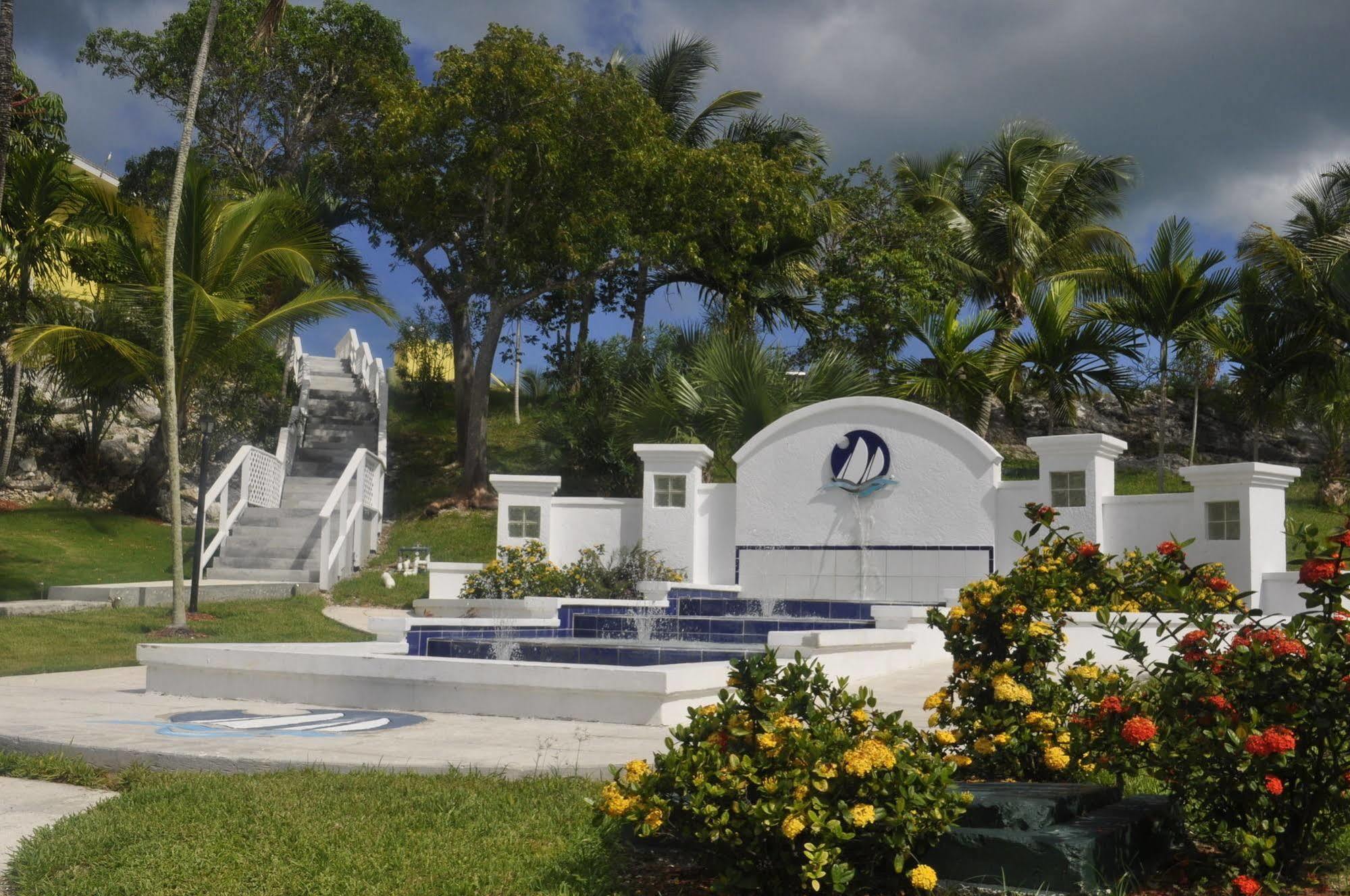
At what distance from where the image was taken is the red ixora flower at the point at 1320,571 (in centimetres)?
390

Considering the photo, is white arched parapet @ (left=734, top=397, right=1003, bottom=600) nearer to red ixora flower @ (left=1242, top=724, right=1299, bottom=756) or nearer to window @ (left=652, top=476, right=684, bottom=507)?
window @ (left=652, top=476, right=684, bottom=507)

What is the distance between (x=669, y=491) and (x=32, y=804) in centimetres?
1189

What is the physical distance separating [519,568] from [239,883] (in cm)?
1176

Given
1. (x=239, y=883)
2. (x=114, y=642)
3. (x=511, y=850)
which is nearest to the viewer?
(x=239, y=883)

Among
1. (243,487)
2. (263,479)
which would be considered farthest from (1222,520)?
(263,479)

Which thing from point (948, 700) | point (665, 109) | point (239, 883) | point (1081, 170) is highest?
point (665, 109)

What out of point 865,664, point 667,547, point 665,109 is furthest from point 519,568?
point 665,109

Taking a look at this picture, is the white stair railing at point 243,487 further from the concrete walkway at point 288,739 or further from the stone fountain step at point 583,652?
the concrete walkway at point 288,739

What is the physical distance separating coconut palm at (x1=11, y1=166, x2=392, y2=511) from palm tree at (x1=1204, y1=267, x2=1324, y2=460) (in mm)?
14083

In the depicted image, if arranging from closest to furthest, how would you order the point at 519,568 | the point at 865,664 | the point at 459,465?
the point at 865,664
the point at 519,568
the point at 459,465

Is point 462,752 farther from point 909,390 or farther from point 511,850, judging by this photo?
point 909,390

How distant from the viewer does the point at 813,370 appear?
19.7 metres

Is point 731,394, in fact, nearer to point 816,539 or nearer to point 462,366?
point 816,539

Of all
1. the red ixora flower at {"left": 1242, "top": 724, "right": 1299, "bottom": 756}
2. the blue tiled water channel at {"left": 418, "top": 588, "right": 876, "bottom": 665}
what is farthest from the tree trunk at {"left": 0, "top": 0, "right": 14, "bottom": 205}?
the red ixora flower at {"left": 1242, "top": 724, "right": 1299, "bottom": 756}
